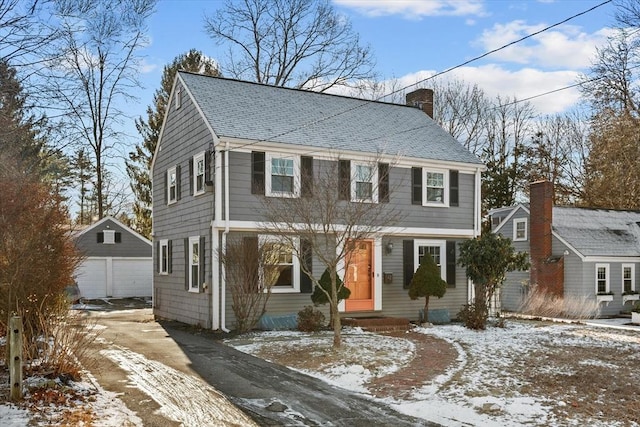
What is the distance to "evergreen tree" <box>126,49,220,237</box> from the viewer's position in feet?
115

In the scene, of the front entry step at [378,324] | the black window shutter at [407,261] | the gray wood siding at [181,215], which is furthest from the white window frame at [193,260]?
the black window shutter at [407,261]

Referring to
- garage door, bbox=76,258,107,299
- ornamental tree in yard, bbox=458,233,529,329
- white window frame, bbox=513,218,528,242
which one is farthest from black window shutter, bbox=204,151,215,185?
white window frame, bbox=513,218,528,242

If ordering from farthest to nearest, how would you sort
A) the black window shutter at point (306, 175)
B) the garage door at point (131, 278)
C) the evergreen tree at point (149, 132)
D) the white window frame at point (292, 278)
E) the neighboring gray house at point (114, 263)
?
the evergreen tree at point (149, 132)
the garage door at point (131, 278)
the neighboring gray house at point (114, 263)
the white window frame at point (292, 278)
the black window shutter at point (306, 175)

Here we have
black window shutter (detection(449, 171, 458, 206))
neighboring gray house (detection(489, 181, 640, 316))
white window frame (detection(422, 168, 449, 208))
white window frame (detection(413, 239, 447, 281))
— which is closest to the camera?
white window frame (detection(413, 239, 447, 281))

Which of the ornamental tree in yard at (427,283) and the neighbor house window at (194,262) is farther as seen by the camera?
the ornamental tree in yard at (427,283)

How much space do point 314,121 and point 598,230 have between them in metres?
15.5

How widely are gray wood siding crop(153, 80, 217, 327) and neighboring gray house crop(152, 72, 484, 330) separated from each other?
0.03 m

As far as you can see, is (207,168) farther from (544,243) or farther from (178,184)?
(544,243)

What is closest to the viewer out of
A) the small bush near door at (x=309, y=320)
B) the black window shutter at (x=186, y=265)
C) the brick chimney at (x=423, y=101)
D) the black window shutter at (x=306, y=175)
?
the small bush near door at (x=309, y=320)

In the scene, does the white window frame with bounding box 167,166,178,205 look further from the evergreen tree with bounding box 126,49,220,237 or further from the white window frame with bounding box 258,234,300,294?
the evergreen tree with bounding box 126,49,220,237

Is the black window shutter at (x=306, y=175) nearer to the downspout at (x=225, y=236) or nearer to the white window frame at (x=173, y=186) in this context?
the downspout at (x=225, y=236)

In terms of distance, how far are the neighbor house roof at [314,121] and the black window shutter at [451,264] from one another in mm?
2702

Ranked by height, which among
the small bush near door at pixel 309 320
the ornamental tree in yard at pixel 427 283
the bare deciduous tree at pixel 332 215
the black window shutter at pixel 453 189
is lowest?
the small bush near door at pixel 309 320

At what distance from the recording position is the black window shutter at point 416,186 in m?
17.8
